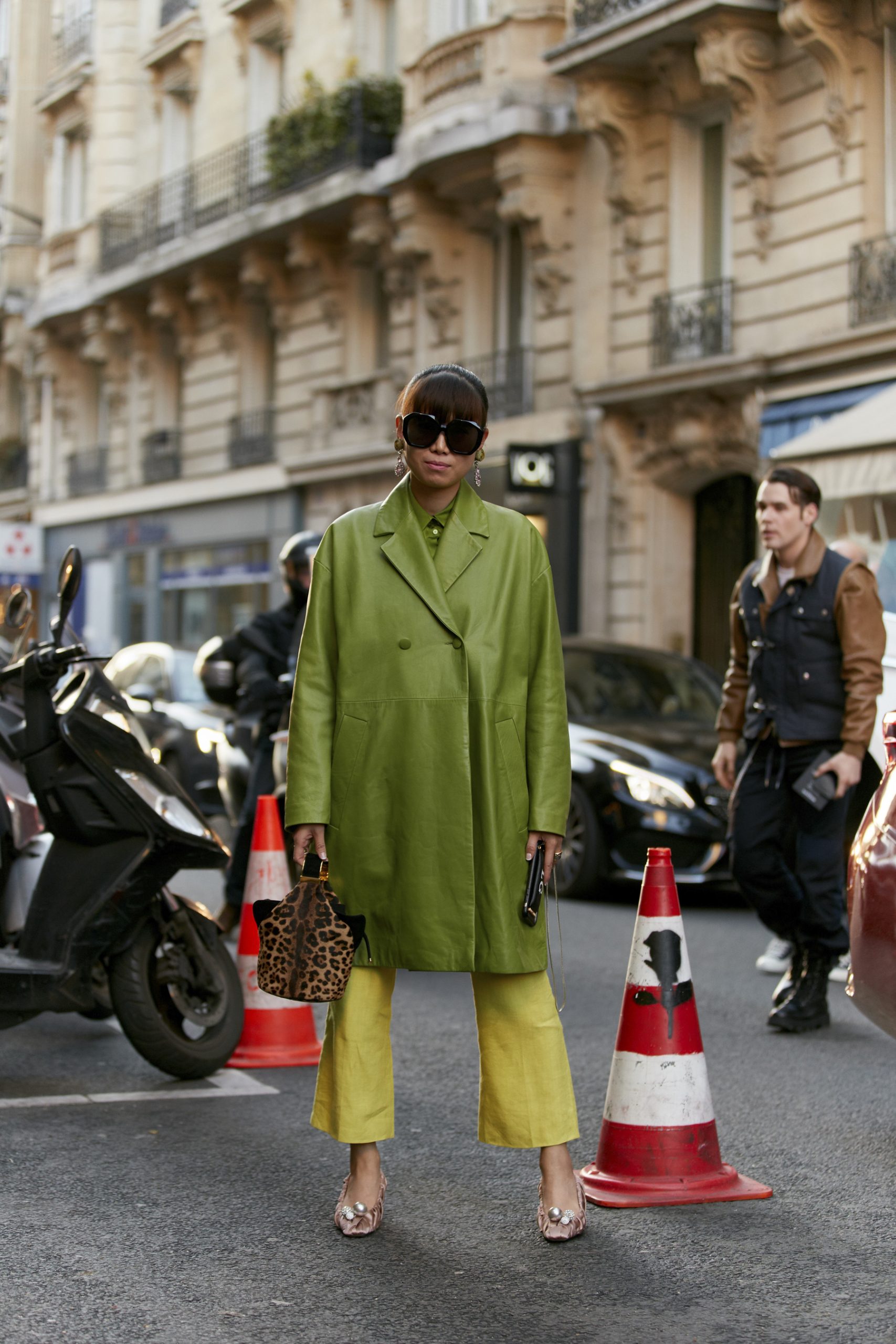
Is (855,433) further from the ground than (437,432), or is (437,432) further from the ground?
(855,433)

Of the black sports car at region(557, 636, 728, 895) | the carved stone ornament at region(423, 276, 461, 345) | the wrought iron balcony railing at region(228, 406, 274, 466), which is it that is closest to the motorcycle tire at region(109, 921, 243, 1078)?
the black sports car at region(557, 636, 728, 895)

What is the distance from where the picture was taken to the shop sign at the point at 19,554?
30953 mm

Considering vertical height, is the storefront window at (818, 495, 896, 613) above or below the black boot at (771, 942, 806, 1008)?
above

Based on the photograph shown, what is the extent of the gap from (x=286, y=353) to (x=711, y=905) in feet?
→ 55.2

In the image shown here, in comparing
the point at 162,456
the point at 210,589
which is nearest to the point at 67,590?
the point at 210,589

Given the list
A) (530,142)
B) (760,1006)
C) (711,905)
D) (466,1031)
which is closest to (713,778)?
(711,905)

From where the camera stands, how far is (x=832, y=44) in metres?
15.4

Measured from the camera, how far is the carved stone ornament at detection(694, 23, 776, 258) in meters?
16.2

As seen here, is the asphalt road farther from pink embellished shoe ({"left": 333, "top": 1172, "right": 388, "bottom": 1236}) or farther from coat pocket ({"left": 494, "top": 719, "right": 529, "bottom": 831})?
coat pocket ({"left": 494, "top": 719, "right": 529, "bottom": 831})

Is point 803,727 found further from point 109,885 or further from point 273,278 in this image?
point 273,278

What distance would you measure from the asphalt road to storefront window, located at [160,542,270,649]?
65.9 feet

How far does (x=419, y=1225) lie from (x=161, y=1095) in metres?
1.46

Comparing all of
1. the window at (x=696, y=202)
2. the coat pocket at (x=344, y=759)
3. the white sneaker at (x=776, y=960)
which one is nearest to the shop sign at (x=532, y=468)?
the window at (x=696, y=202)

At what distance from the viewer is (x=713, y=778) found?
950cm
